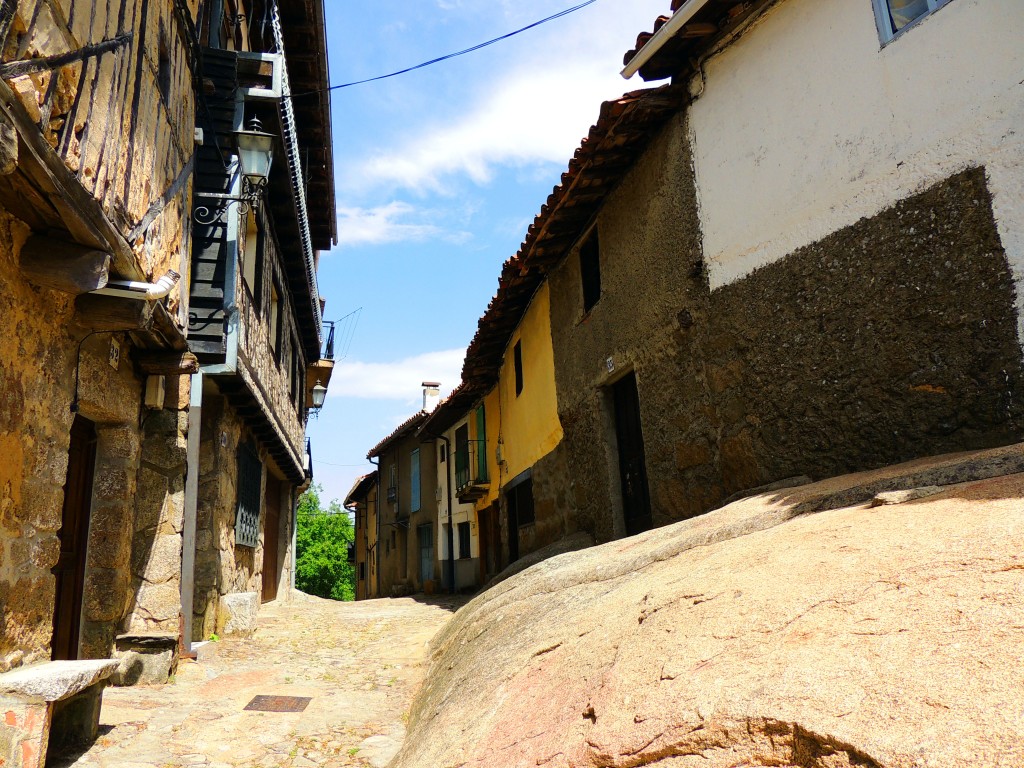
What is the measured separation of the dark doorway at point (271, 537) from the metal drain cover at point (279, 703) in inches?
315

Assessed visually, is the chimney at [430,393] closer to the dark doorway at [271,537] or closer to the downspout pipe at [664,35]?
the dark doorway at [271,537]

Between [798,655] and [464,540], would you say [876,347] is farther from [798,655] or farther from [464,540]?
[464,540]

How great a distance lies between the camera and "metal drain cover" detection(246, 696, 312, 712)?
5.28m

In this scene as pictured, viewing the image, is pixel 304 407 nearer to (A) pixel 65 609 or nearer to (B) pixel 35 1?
(A) pixel 65 609

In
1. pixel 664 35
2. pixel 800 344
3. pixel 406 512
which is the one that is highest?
pixel 664 35

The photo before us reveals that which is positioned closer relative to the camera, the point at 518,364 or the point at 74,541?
the point at 74,541

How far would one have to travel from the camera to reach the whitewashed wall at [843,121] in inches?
179

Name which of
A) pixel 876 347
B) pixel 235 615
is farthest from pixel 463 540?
pixel 876 347

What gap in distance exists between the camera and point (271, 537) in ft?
47.4

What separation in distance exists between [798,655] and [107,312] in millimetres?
4098

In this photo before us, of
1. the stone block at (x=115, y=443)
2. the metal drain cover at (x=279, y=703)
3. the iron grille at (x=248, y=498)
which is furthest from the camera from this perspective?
the iron grille at (x=248, y=498)

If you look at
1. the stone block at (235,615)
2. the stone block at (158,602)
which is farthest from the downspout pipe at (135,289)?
the stone block at (235,615)

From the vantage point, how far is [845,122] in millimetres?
5492

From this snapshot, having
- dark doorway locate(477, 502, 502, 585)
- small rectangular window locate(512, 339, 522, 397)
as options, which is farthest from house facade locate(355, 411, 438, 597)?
small rectangular window locate(512, 339, 522, 397)
